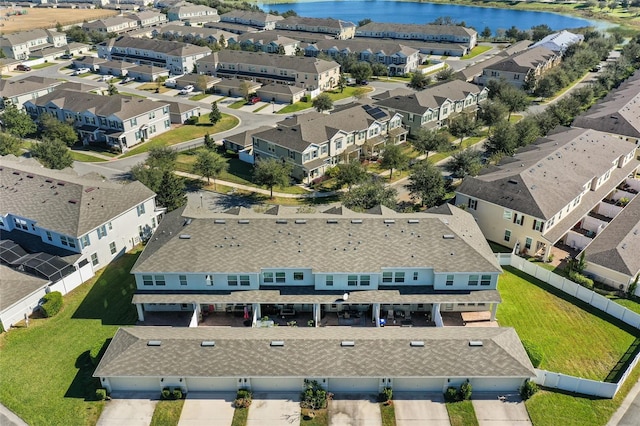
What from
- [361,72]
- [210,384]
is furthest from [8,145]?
[361,72]

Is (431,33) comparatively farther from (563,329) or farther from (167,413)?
(167,413)

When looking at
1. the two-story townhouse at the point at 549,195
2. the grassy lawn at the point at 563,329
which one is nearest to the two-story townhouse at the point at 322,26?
the two-story townhouse at the point at 549,195

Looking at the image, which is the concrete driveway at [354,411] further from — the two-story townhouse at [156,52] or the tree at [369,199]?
the two-story townhouse at [156,52]

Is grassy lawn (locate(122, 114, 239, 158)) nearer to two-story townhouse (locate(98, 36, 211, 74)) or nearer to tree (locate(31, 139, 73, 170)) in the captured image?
tree (locate(31, 139, 73, 170))

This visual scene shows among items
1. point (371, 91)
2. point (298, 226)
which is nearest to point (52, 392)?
point (298, 226)

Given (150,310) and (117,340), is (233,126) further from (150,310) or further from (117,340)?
(117,340)

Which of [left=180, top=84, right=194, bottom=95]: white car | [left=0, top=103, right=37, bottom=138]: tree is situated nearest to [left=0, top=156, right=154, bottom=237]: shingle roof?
[left=0, top=103, right=37, bottom=138]: tree
